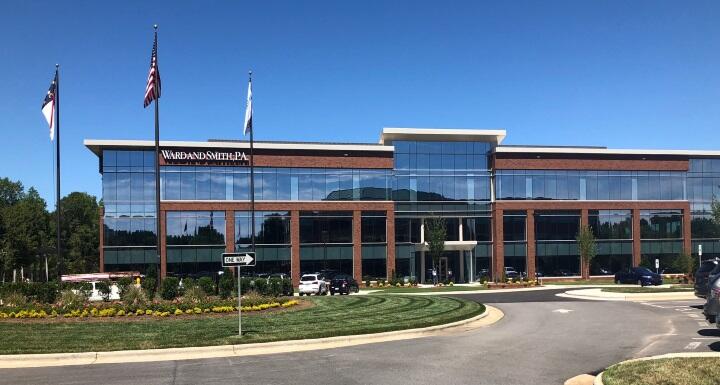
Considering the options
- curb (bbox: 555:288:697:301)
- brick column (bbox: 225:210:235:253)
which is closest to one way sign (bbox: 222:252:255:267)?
curb (bbox: 555:288:697:301)

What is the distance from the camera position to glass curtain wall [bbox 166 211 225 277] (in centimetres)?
5328

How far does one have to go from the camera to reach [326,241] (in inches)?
2216

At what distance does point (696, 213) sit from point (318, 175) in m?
38.8

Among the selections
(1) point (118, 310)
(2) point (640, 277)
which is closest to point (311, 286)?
(1) point (118, 310)

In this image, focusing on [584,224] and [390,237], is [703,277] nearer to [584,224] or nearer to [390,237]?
[390,237]

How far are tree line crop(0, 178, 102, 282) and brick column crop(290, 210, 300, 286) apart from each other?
3629 centimetres

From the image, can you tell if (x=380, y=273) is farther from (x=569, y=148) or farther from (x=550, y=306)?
(x=550, y=306)

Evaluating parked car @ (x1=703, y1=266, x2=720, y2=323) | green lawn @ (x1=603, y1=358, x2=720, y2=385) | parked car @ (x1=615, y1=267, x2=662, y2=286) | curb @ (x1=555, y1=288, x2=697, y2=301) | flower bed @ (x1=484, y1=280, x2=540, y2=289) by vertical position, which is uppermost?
parked car @ (x1=703, y1=266, x2=720, y2=323)

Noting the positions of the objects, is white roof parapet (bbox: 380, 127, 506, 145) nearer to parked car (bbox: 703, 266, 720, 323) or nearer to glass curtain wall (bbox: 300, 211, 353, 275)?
glass curtain wall (bbox: 300, 211, 353, 275)

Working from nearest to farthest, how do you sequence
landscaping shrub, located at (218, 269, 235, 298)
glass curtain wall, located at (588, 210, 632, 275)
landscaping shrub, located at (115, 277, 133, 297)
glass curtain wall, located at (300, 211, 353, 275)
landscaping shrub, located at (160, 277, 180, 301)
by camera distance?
landscaping shrub, located at (115, 277, 133, 297) < landscaping shrub, located at (160, 277, 180, 301) < landscaping shrub, located at (218, 269, 235, 298) < glass curtain wall, located at (300, 211, 353, 275) < glass curtain wall, located at (588, 210, 632, 275)

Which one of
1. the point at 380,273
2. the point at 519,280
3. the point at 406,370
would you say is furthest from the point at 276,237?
the point at 406,370

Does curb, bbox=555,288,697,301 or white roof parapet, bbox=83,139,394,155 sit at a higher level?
white roof parapet, bbox=83,139,394,155

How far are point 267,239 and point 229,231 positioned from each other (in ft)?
11.1

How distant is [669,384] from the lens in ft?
30.4
